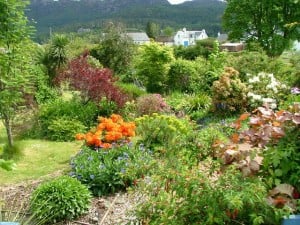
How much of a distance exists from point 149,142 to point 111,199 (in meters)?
1.85

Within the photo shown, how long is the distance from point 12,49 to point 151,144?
128 inches

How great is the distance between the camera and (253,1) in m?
22.7

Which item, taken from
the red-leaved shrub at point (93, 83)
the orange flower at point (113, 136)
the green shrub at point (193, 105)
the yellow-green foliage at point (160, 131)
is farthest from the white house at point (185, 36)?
the orange flower at point (113, 136)

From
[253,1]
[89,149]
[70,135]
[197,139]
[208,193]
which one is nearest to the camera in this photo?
[208,193]

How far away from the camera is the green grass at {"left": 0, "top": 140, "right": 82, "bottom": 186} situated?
689 cm

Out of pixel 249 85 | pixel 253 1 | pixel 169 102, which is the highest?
pixel 253 1

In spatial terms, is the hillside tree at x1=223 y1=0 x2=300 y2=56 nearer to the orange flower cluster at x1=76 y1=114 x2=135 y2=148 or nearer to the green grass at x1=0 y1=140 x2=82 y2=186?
the green grass at x1=0 y1=140 x2=82 y2=186

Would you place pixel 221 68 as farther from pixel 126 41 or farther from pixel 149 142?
pixel 149 142

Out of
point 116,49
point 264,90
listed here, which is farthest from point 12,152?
point 116,49

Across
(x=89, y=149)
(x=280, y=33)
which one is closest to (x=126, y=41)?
(x=280, y=33)

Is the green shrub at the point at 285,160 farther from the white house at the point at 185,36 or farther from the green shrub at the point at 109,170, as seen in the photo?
the white house at the point at 185,36

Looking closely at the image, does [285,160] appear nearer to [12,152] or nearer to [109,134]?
[109,134]

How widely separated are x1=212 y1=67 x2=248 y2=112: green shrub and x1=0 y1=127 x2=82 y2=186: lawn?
12.8 ft

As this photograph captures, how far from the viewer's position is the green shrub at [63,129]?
9.27 m
